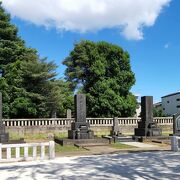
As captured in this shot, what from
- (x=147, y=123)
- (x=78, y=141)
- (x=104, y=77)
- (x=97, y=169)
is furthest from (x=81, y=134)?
(x=104, y=77)

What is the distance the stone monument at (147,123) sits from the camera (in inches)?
824

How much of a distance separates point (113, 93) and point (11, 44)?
10994 mm

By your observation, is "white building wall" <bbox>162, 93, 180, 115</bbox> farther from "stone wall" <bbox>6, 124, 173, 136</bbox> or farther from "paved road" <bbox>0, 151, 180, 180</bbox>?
"paved road" <bbox>0, 151, 180, 180</bbox>

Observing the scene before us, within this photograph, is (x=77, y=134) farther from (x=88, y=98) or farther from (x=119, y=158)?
(x=88, y=98)

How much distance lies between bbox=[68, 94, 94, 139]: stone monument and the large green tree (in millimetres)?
11740

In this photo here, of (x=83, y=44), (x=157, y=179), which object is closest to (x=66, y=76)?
(x=83, y=44)

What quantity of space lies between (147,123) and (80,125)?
4666 millimetres

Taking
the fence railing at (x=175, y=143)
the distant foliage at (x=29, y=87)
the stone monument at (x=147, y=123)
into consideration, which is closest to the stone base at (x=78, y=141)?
the stone monument at (x=147, y=123)

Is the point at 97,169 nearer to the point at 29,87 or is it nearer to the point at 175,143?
the point at 175,143

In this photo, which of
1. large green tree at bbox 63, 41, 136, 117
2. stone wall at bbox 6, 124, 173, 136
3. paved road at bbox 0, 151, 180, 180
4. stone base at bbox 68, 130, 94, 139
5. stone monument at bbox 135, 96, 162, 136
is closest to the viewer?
paved road at bbox 0, 151, 180, 180

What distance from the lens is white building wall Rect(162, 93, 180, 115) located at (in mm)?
61059

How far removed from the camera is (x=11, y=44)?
3206cm

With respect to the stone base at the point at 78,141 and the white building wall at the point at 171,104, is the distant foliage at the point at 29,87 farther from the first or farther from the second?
the white building wall at the point at 171,104

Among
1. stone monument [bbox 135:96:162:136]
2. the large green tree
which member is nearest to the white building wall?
the large green tree
